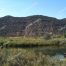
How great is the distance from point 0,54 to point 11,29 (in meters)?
103

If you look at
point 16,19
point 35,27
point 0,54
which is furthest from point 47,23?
point 0,54

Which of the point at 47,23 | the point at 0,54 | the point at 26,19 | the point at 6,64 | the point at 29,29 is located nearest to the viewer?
the point at 6,64

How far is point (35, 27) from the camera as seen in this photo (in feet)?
379

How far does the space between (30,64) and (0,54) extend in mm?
1268

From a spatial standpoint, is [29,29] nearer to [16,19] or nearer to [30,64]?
[16,19]

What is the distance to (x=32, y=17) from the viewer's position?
5207 inches

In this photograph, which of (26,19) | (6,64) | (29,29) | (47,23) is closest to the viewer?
(6,64)

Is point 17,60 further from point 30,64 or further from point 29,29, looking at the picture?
point 29,29

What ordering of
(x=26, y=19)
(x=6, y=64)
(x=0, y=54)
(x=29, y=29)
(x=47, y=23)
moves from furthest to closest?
(x=26, y=19) → (x=47, y=23) → (x=29, y=29) → (x=0, y=54) → (x=6, y=64)

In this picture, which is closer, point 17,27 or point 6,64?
point 6,64

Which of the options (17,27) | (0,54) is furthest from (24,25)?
(0,54)

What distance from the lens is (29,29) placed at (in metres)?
112

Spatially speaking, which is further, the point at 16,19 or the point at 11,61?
the point at 16,19

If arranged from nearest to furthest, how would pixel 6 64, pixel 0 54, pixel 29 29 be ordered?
1. pixel 6 64
2. pixel 0 54
3. pixel 29 29
